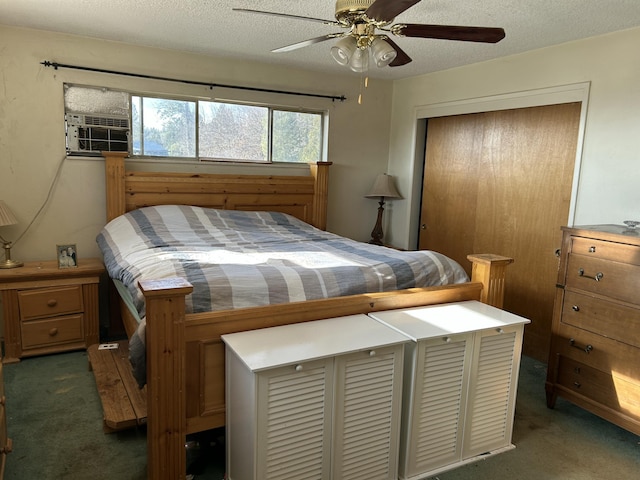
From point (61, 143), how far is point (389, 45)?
2636mm

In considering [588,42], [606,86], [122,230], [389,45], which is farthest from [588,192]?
[122,230]

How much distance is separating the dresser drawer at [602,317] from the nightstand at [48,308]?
10.0 feet

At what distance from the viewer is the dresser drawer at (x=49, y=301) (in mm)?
3105

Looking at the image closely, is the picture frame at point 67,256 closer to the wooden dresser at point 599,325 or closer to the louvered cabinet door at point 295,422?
the louvered cabinet door at point 295,422

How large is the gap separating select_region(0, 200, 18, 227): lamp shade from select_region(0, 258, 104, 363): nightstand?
1.05ft

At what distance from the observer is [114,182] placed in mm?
3543

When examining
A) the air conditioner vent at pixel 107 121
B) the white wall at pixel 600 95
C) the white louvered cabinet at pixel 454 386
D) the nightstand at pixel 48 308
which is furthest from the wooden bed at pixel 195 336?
the air conditioner vent at pixel 107 121

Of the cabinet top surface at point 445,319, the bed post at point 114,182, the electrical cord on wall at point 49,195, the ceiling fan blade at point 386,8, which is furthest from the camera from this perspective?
the bed post at point 114,182

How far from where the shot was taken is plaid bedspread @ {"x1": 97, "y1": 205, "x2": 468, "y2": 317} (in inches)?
81.7

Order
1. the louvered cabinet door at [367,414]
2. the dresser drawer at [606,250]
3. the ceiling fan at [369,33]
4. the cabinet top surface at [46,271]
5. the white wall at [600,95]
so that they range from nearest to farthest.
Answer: the louvered cabinet door at [367,414] < the ceiling fan at [369,33] < the dresser drawer at [606,250] < the white wall at [600,95] < the cabinet top surface at [46,271]

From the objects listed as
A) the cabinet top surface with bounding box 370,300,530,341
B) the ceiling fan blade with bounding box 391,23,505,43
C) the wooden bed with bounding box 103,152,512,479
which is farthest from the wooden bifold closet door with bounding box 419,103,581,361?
the ceiling fan blade with bounding box 391,23,505,43

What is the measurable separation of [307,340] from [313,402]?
0.24 metres

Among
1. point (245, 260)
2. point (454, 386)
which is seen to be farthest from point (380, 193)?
point (454, 386)

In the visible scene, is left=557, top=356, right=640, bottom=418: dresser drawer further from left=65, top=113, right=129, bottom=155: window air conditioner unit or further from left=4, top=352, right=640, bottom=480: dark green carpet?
left=65, top=113, right=129, bottom=155: window air conditioner unit
